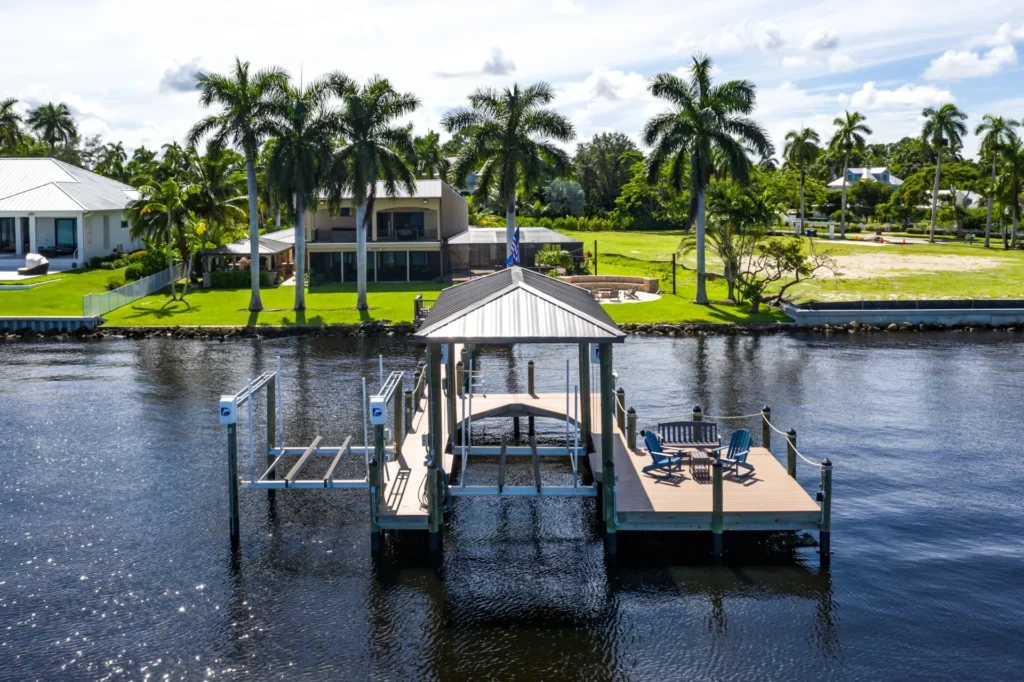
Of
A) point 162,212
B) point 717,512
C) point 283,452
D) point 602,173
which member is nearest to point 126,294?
point 162,212

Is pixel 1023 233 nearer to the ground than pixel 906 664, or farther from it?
farther from it

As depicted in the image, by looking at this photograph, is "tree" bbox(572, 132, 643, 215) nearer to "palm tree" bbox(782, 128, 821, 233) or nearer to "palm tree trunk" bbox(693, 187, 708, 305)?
"palm tree" bbox(782, 128, 821, 233)

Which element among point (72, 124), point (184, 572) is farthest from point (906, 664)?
point (72, 124)

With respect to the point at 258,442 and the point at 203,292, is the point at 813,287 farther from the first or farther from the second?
the point at 258,442

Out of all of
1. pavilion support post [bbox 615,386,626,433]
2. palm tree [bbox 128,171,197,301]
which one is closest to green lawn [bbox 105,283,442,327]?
palm tree [bbox 128,171,197,301]

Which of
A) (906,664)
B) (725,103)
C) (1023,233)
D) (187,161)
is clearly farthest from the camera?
(1023,233)
